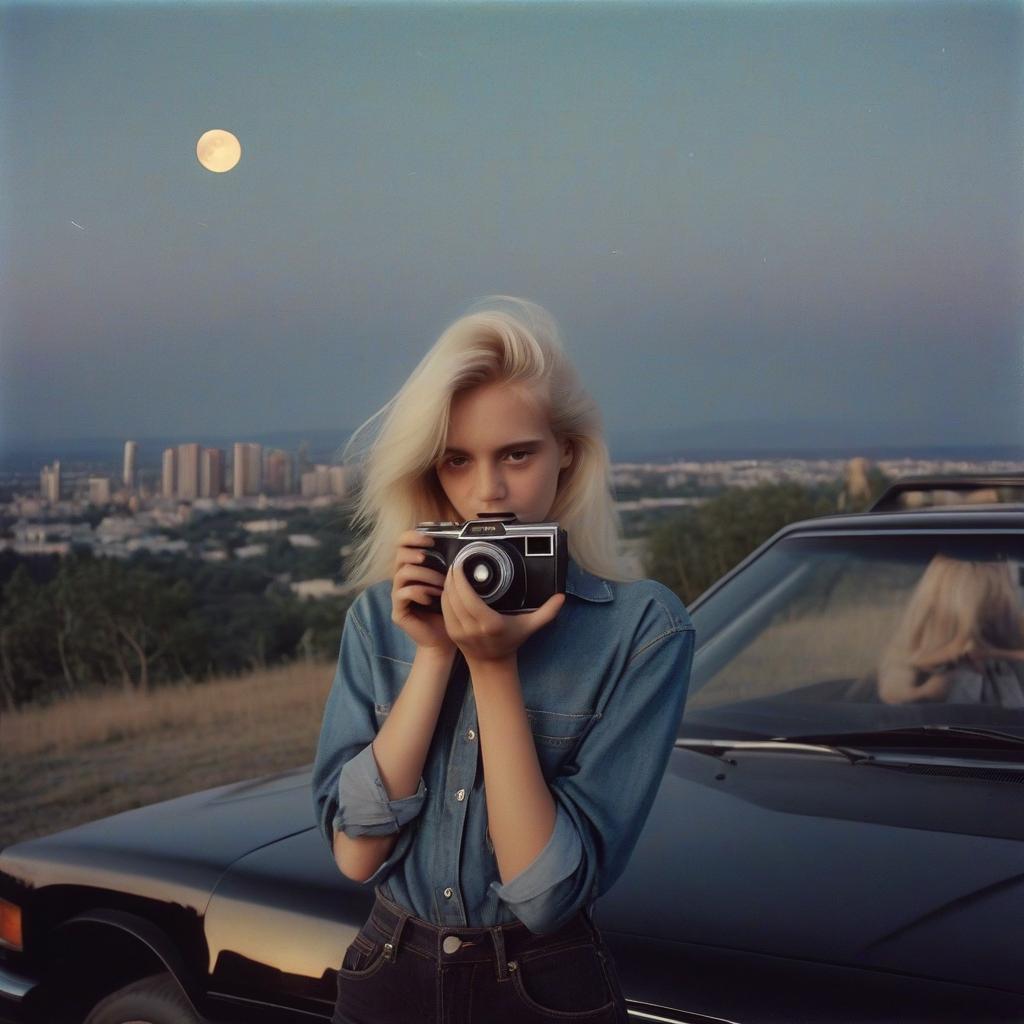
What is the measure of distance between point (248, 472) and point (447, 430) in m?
7.51

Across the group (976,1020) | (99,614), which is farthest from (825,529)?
(99,614)

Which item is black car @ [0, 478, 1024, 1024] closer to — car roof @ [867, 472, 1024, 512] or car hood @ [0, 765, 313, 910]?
car hood @ [0, 765, 313, 910]

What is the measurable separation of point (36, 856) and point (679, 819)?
1297 millimetres

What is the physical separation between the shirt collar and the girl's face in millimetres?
83

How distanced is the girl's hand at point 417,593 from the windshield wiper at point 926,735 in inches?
46.3

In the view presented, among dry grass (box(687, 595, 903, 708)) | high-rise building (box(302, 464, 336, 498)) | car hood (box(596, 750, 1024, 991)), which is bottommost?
car hood (box(596, 750, 1024, 991))

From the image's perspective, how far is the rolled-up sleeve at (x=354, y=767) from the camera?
1494 millimetres

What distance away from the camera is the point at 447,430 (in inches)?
61.9

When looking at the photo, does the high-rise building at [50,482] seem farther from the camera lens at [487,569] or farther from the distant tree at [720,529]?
the camera lens at [487,569]

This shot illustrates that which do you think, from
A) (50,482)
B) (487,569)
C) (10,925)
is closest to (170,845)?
Answer: (10,925)

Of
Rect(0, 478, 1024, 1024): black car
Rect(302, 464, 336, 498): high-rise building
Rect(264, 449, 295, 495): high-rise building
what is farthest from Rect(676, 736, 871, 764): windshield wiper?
Rect(264, 449, 295, 495): high-rise building

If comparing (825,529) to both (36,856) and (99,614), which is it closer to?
(36,856)

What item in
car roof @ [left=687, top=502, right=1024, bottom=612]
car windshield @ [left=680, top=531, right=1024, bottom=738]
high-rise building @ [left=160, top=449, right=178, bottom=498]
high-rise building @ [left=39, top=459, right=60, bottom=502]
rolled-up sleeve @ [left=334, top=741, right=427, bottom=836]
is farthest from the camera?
high-rise building @ [left=160, top=449, right=178, bottom=498]

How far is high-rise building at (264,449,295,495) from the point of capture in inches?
339
